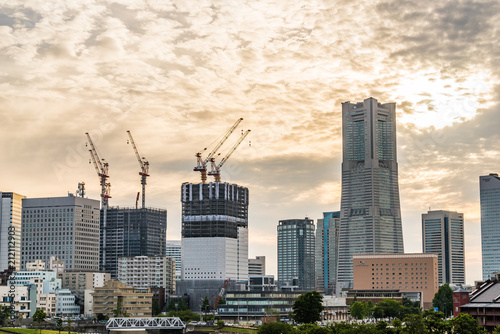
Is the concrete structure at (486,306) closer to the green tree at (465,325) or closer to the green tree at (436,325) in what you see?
the green tree at (436,325)

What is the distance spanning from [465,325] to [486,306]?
18.1 m

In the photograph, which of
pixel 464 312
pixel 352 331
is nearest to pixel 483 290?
pixel 464 312

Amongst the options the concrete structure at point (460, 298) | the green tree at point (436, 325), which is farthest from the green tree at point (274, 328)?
the green tree at point (436, 325)

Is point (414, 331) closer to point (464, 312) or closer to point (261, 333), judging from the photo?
point (464, 312)

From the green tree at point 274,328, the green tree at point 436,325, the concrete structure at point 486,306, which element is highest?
the concrete structure at point 486,306

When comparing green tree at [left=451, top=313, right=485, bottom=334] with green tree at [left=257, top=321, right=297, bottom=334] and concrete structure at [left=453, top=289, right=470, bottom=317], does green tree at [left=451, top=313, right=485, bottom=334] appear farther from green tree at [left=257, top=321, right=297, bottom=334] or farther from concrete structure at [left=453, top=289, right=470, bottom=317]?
green tree at [left=257, top=321, right=297, bottom=334]

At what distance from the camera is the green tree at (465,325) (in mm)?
151525

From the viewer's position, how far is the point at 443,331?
513 ft

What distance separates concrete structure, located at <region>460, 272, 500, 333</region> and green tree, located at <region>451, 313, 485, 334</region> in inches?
460

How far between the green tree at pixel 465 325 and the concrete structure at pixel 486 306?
11693 millimetres

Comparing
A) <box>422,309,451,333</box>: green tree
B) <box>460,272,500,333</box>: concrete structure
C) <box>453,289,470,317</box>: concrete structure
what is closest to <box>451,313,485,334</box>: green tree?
A: <box>422,309,451,333</box>: green tree

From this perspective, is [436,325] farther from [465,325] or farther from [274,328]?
[274,328]

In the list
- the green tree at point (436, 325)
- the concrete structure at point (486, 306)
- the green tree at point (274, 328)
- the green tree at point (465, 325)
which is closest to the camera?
the green tree at point (465, 325)

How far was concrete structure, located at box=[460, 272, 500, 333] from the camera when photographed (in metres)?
166
